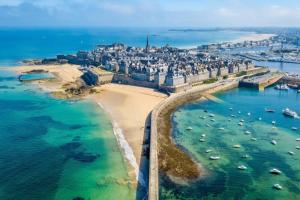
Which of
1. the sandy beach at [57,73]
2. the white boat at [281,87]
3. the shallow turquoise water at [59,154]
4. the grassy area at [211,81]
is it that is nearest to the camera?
the shallow turquoise water at [59,154]

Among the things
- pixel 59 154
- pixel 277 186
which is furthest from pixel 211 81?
pixel 277 186

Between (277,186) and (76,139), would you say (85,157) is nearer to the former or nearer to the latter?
(76,139)

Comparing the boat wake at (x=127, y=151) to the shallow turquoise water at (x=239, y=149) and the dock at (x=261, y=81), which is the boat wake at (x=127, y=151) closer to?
the shallow turquoise water at (x=239, y=149)

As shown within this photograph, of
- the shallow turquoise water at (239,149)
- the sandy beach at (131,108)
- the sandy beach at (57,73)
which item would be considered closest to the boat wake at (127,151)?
the sandy beach at (131,108)

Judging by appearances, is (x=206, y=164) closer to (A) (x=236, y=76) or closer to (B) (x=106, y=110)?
(B) (x=106, y=110)

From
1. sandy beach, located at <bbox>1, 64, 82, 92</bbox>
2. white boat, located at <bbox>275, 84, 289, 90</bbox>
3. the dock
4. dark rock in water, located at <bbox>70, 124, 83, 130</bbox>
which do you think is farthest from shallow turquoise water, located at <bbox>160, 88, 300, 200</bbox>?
sandy beach, located at <bbox>1, 64, 82, 92</bbox>

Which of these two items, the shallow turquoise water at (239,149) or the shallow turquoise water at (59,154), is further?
the shallow turquoise water at (239,149)

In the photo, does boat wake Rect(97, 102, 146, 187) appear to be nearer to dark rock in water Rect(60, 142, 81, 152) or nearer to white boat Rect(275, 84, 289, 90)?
dark rock in water Rect(60, 142, 81, 152)
